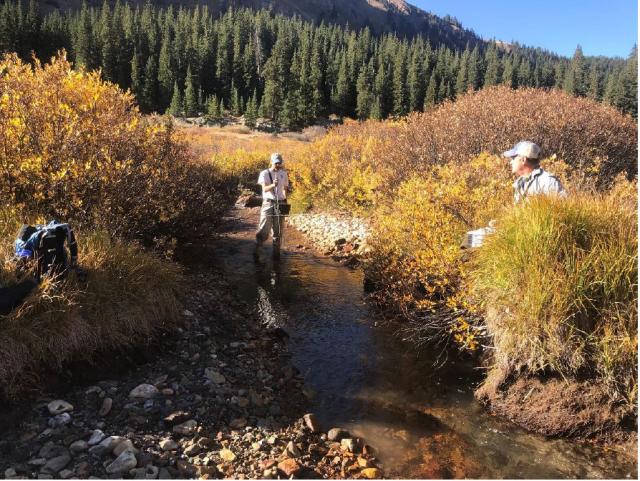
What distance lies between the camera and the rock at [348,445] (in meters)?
4.27

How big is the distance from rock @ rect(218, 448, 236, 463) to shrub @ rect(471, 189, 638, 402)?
9.43 ft

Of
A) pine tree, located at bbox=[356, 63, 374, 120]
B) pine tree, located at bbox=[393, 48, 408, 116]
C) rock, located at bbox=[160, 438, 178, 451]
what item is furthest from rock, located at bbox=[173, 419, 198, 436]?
pine tree, located at bbox=[393, 48, 408, 116]

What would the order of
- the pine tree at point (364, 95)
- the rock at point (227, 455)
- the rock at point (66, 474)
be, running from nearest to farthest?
the rock at point (66, 474) < the rock at point (227, 455) < the pine tree at point (364, 95)

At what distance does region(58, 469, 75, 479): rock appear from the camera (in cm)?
336

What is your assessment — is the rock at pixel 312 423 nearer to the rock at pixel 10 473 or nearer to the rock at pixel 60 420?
the rock at pixel 60 420

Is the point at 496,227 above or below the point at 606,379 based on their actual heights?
above

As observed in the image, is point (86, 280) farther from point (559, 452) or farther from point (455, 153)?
point (455, 153)

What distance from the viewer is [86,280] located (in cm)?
515

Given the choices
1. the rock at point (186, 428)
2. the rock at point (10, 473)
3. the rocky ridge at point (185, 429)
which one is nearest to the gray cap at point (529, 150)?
the rocky ridge at point (185, 429)

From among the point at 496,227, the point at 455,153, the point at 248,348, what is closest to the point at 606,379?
the point at 496,227

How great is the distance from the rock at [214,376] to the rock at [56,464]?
1.74 metres

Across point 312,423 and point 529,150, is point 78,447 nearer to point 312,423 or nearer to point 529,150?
point 312,423

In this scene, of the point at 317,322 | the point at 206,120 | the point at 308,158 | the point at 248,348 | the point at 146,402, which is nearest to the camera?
the point at 146,402

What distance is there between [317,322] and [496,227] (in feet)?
11.5
